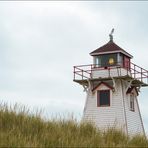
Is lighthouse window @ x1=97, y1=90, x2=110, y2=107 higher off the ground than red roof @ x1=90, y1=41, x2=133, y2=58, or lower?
lower

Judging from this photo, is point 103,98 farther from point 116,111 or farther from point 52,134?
point 52,134

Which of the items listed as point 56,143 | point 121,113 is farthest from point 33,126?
point 121,113

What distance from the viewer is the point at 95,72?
3391cm

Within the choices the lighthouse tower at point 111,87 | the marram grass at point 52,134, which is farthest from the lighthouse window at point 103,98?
the marram grass at point 52,134

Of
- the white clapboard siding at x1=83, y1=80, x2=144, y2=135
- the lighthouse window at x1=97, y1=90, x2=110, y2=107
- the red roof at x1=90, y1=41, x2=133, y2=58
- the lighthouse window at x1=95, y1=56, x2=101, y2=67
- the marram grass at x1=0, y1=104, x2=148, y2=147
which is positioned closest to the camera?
the marram grass at x1=0, y1=104, x2=148, y2=147

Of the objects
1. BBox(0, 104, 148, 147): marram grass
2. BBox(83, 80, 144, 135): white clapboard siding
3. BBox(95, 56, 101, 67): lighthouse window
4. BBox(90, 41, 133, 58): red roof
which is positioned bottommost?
BBox(0, 104, 148, 147): marram grass

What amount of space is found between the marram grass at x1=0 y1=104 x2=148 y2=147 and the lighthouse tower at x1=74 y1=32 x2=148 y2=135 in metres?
19.2

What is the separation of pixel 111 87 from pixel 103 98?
3.26ft

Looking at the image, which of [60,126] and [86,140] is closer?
[86,140]

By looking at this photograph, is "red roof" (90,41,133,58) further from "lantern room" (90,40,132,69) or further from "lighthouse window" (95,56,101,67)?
"lighthouse window" (95,56,101,67)

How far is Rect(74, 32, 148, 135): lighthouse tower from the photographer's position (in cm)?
3294

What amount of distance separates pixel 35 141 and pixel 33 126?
1.68m

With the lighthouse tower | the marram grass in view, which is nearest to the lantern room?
the lighthouse tower

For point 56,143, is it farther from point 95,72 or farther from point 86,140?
point 95,72
